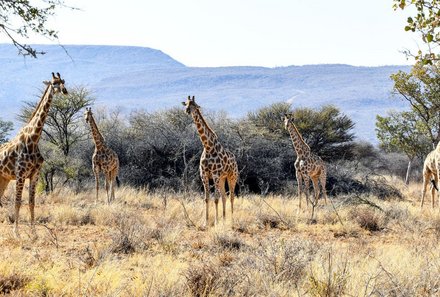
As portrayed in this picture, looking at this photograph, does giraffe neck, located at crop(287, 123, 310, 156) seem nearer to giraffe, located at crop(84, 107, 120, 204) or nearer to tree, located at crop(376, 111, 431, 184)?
giraffe, located at crop(84, 107, 120, 204)

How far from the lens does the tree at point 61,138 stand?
1783 cm

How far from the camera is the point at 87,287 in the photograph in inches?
212

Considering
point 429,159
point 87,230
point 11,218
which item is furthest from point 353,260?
point 429,159

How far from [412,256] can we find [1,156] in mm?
6478

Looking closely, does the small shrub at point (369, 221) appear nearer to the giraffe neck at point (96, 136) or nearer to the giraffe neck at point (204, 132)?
the giraffe neck at point (204, 132)

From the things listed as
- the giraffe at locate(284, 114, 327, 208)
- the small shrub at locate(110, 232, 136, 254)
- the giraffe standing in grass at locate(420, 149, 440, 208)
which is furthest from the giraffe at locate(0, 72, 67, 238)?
the giraffe standing in grass at locate(420, 149, 440, 208)

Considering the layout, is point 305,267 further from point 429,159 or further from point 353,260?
point 429,159

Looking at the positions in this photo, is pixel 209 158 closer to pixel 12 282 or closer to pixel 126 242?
pixel 126 242

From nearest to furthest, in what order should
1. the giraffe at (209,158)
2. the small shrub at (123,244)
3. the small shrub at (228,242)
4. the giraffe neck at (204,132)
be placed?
1. the small shrub at (123,244)
2. the small shrub at (228,242)
3. the giraffe at (209,158)
4. the giraffe neck at (204,132)

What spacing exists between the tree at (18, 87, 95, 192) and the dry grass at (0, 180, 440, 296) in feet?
15.0

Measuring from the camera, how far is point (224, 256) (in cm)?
759

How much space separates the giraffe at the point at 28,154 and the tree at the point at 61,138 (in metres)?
7.31

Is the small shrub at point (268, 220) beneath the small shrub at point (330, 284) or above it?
beneath

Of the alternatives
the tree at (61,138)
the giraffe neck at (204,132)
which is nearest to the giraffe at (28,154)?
the giraffe neck at (204,132)
